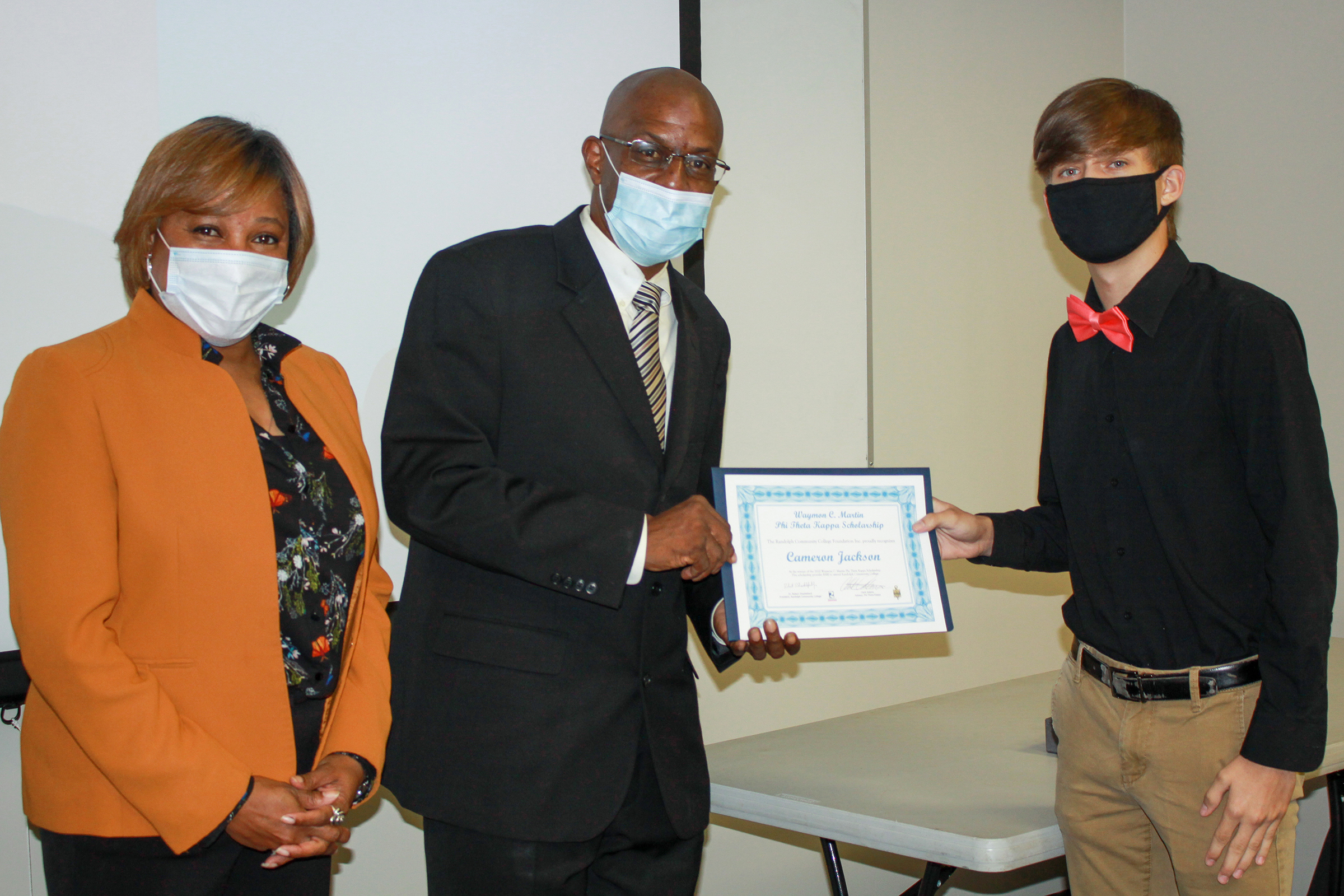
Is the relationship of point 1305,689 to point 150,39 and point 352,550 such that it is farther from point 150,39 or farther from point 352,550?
point 150,39

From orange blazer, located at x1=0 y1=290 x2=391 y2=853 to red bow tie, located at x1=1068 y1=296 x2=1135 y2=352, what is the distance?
1.42m

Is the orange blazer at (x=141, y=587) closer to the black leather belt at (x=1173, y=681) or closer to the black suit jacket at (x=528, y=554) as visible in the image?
the black suit jacket at (x=528, y=554)

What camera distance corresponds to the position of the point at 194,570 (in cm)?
148

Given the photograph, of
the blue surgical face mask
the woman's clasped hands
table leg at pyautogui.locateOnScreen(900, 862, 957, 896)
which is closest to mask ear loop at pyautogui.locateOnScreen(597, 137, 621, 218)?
the blue surgical face mask

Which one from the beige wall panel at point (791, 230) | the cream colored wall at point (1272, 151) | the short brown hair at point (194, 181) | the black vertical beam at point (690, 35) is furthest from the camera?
the cream colored wall at point (1272, 151)

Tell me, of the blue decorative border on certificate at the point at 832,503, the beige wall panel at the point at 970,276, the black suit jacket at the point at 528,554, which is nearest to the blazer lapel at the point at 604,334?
the black suit jacket at the point at 528,554

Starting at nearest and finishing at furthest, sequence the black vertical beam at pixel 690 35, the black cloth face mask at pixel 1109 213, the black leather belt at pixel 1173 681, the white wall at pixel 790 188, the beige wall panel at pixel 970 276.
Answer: the black leather belt at pixel 1173 681
the black cloth face mask at pixel 1109 213
the white wall at pixel 790 188
the black vertical beam at pixel 690 35
the beige wall panel at pixel 970 276

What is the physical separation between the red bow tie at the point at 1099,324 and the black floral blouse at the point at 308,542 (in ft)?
4.21

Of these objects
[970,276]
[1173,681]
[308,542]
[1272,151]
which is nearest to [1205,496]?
[1173,681]

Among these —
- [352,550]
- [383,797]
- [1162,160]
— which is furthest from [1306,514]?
[383,797]

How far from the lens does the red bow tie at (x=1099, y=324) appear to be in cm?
182

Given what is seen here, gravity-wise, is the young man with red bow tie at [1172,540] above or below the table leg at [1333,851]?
above

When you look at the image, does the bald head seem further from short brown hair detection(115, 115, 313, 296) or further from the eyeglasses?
short brown hair detection(115, 115, 313, 296)

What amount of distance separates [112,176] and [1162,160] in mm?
1947
